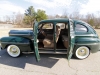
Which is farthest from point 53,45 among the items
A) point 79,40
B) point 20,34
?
point 20,34

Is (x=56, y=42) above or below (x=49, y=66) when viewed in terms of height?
above

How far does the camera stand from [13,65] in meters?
3.62

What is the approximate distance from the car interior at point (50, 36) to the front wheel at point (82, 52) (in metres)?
0.60

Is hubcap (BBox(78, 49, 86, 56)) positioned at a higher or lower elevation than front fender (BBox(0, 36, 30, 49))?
lower

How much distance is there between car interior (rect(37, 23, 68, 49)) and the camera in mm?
4188

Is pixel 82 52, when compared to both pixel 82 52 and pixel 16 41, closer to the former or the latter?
pixel 82 52

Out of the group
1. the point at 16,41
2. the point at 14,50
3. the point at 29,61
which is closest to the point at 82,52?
the point at 29,61

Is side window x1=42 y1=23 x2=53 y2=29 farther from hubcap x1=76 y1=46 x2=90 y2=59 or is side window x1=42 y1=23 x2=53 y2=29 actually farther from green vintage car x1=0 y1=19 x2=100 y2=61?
hubcap x1=76 y1=46 x2=90 y2=59

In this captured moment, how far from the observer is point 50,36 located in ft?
15.7

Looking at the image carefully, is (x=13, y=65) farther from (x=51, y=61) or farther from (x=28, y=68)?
(x=51, y=61)

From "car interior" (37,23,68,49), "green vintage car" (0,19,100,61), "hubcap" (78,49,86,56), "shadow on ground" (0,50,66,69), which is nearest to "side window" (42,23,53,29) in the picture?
"car interior" (37,23,68,49)

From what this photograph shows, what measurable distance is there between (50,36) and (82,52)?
5.68 ft

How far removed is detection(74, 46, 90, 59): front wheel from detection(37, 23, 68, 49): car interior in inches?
23.5

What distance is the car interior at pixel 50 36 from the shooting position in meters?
4.19
